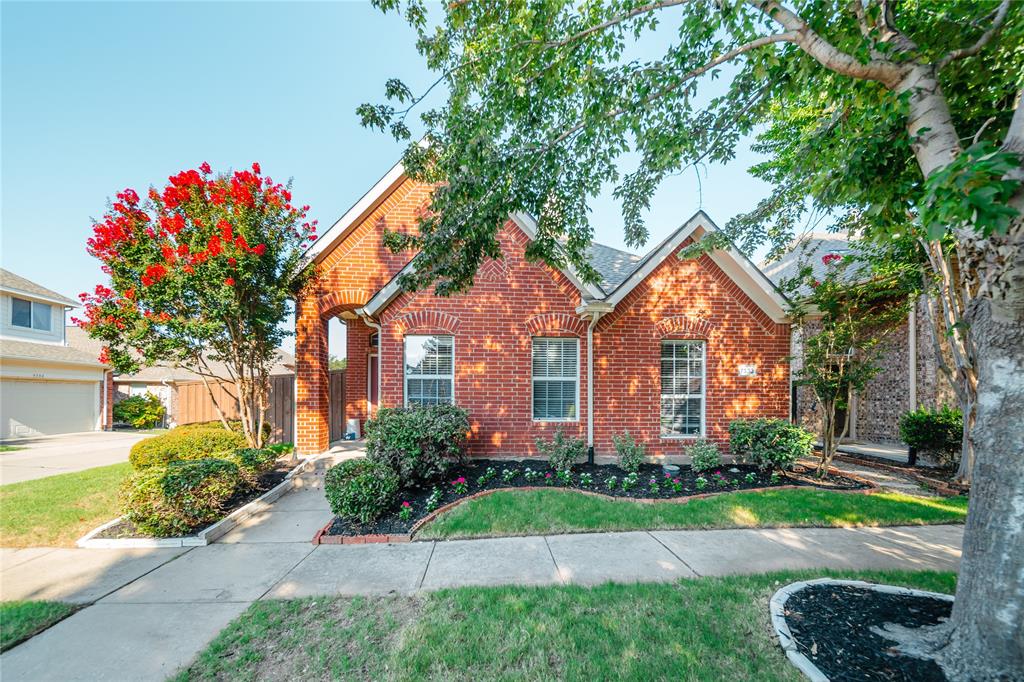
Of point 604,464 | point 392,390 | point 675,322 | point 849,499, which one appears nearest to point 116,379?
point 392,390

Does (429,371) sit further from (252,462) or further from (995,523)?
(995,523)

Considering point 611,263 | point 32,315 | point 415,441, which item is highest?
point 611,263

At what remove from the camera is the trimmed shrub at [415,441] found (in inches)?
264

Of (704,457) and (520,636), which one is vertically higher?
(704,457)

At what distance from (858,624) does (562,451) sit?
15.9ft

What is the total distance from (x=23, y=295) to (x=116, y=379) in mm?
5488

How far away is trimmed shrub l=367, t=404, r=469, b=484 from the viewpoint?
6.70 m

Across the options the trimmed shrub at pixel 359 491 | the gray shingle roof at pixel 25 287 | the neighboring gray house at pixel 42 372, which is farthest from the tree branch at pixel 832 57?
the gray shingle roof at pixel 25 287

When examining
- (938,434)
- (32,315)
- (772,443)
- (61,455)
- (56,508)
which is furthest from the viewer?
(32,315)

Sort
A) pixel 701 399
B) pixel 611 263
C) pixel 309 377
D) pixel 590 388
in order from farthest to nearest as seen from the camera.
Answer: pixel 611 263 < pixel 309 377 < pixel 701 399 < pixel 590 388

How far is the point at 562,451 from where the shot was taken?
7707 mm

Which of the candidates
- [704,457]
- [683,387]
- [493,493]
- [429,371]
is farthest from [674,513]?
[429,371]

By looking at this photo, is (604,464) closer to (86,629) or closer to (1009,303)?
(1009,303)

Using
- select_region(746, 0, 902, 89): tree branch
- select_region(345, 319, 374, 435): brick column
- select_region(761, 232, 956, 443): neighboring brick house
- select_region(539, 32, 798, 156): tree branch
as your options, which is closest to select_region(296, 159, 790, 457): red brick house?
select_region(345, 319, 374, 435): brick column
